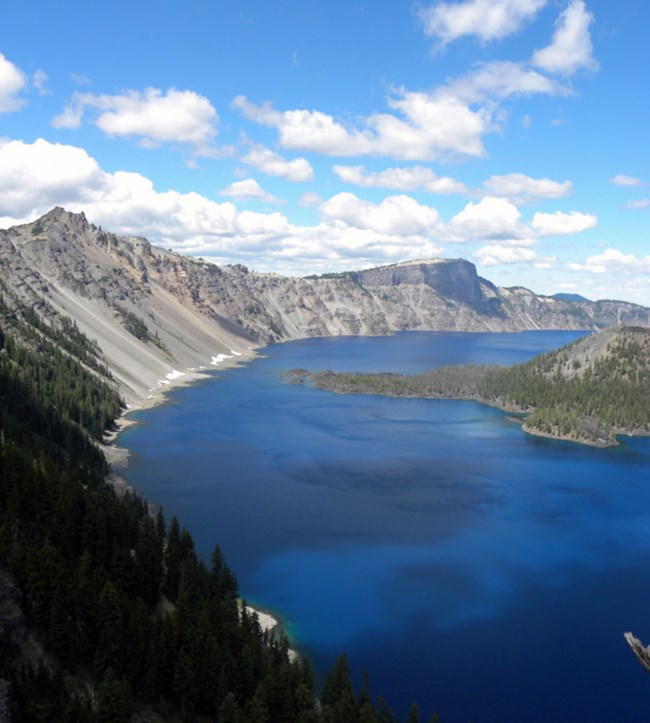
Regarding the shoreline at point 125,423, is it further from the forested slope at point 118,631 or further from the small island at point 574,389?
the small island at point 574,389

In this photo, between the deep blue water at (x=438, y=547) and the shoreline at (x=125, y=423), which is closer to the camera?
the deep blue water at (x=438, y=547)

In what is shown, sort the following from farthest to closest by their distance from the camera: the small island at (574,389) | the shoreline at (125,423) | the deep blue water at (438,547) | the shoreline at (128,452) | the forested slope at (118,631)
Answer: the small island at (574,389), the shoreline at (125,423), the shoreline at (128,452), the deep blue water at (438,547), the forested slope at (118,631)

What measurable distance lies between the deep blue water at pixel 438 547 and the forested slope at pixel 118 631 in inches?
328

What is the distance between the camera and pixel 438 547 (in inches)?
2945

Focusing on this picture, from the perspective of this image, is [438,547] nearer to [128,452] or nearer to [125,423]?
[128,452]

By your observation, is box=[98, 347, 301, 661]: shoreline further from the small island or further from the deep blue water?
the small island

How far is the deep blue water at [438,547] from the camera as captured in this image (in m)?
51.1

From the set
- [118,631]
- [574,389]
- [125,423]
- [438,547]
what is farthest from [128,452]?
[574,389]

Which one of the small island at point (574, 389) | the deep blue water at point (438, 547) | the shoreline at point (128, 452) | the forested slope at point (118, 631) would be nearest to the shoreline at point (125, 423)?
the shoreline at point (128, 452)

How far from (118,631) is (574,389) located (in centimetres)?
14906

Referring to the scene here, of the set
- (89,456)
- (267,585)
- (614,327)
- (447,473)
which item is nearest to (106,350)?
(89,456)

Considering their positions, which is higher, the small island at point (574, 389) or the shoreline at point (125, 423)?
the small island at point (574, 389)

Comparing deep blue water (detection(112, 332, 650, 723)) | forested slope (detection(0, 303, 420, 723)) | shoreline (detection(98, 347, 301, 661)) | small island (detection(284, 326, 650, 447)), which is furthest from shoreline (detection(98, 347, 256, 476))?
small island (detection(284, 326, 650, 447))

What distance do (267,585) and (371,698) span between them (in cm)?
1909
